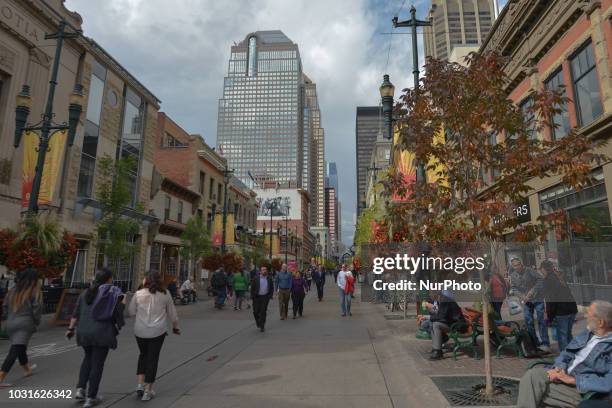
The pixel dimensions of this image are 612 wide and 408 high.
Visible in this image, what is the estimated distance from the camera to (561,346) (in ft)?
25.0

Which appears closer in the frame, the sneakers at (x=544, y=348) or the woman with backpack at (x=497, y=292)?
the sneakers at (x=544, y=348)

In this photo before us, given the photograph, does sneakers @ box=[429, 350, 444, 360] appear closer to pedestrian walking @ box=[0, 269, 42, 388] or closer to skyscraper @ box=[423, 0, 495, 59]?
pedestrian walking @ box=[0, 269, 42, 388]

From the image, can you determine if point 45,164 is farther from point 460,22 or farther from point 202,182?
point 460,22

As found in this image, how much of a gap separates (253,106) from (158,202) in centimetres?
14225

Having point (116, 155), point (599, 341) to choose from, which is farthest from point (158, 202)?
point (599, 341)

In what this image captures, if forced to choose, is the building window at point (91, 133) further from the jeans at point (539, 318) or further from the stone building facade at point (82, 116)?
the jeans at point (539, 318)

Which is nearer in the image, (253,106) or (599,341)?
(599,341)

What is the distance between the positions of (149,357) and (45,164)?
43.3 ft

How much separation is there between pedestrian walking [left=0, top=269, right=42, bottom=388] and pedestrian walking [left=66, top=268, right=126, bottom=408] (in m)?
1.56

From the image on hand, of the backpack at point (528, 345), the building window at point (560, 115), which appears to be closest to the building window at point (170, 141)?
the building window at point (560, 115)

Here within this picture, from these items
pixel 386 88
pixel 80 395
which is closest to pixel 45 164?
pixel 80 395

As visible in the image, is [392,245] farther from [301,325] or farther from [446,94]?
[446,94]

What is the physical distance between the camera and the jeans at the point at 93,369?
5113 millimetres

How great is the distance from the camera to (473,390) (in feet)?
17.5
